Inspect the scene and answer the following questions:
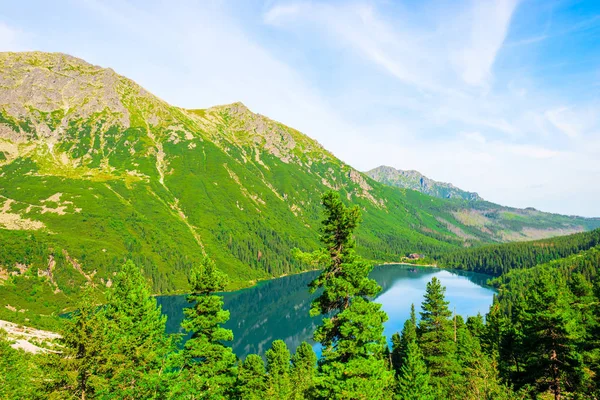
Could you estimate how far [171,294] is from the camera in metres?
185

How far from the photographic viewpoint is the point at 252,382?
49.9 m

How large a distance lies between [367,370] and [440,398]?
98.9 feet

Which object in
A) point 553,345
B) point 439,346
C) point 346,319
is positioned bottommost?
point 439,346

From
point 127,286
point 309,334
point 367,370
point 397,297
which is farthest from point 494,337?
point 397,297

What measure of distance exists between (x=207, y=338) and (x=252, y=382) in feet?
99.8

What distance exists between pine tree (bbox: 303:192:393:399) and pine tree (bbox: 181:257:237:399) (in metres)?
9.30

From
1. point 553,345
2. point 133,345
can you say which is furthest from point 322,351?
point 553,345

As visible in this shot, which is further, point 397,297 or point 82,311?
point 397,297

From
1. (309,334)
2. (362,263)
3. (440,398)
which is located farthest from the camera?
(309,334)

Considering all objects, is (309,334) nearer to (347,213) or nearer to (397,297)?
(397,297)

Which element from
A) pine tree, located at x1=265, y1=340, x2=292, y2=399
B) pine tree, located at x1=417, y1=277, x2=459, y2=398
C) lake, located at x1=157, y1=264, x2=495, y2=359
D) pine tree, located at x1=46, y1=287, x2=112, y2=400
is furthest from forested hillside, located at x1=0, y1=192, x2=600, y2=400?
lake, located at x1=157, y1=264, x2=495, y2=359

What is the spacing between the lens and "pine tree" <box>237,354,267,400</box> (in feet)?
152

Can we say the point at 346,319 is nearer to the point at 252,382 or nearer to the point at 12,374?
the point at 12,374

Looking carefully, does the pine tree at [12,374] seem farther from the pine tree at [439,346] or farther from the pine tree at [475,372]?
the pine tree at [439,346]
